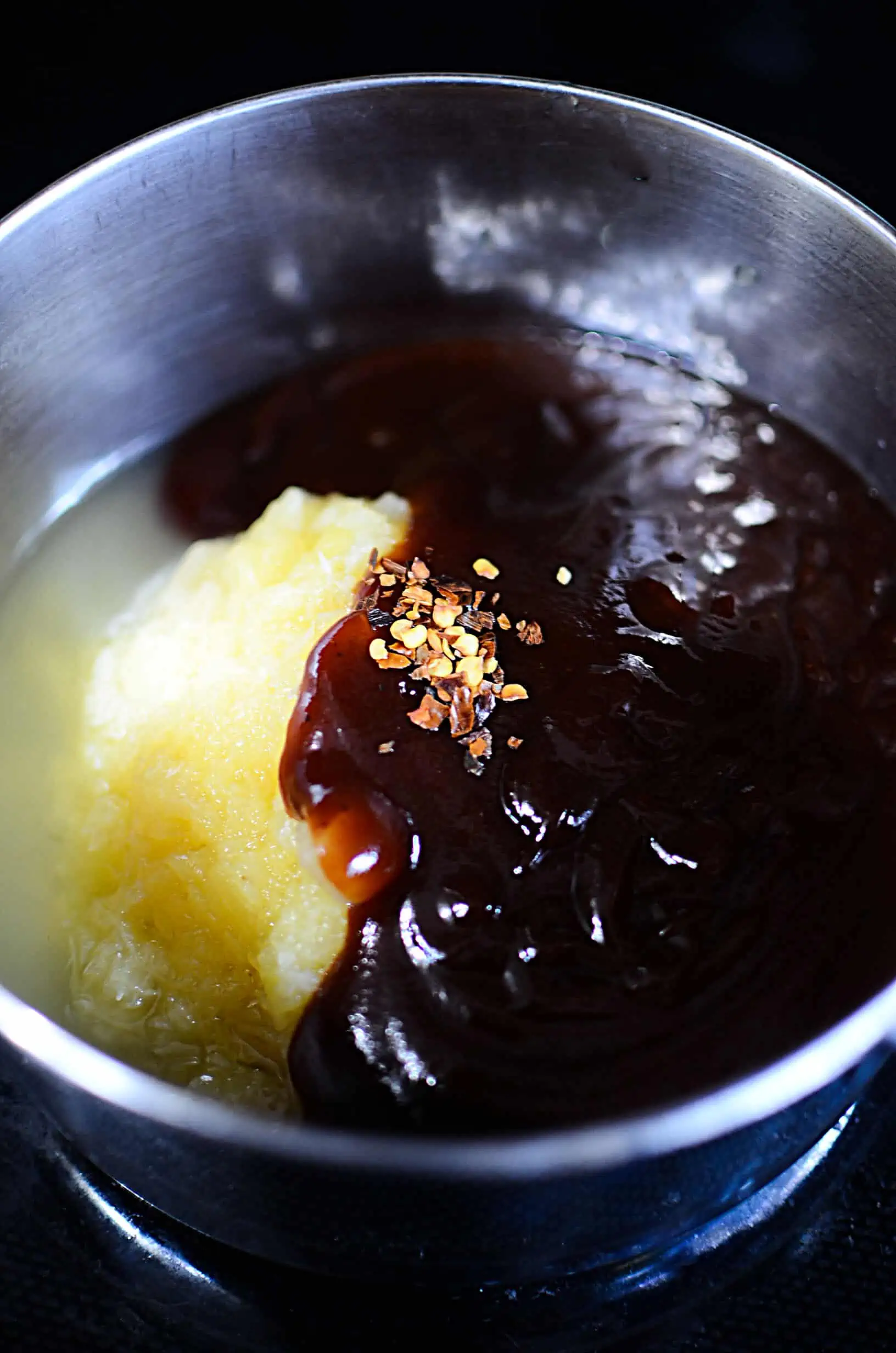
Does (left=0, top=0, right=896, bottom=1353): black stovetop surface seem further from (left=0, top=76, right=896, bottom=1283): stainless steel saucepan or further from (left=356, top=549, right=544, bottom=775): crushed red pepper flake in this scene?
(left=356, top=549, right=544, bottom=775): crushed red pepper flake

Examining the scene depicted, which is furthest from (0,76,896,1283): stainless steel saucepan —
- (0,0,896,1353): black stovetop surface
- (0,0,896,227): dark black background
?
(0,0,896,227): dark black background

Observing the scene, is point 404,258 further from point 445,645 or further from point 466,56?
point 445,645

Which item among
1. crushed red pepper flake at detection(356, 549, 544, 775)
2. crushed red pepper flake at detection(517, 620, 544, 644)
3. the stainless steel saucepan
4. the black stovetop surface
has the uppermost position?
the stainless steel saucepan

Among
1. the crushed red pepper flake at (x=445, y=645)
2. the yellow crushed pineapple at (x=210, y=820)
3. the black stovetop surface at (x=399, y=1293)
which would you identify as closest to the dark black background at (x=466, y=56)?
the yellow crushed pineapple at (x=210, y=820)

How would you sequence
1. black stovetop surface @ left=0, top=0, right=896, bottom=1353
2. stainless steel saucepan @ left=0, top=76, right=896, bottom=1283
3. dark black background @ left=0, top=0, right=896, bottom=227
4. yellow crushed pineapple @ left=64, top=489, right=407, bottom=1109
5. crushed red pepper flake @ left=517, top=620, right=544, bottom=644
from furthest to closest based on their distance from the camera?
dark black background @ left=0, top=0, right=896, bottom=227 → stainless steel saucepan @ left=0, top=76, right=896, bottom=1283 → crushed red pepper flake @ left=517, top=620, right=544, bottom=644 → yellow crushed pineapple @ left=64, top=489, right=407, bottom=1109 → black stovetop surface @ left=0, top=0, right=896, bottom=1353

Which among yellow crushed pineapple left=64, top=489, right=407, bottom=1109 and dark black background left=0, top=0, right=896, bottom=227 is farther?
dark black background left=0, top=0, right=896, bottom=227

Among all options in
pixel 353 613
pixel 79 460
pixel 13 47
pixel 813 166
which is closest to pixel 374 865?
pixel 353 613

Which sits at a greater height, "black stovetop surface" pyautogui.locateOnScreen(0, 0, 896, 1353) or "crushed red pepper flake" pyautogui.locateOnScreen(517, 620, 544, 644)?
"crushed red pepper flake" pyautogui.locateOnScreen(517, 620, 544, 644)

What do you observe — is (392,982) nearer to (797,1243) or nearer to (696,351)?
(797,1243)
